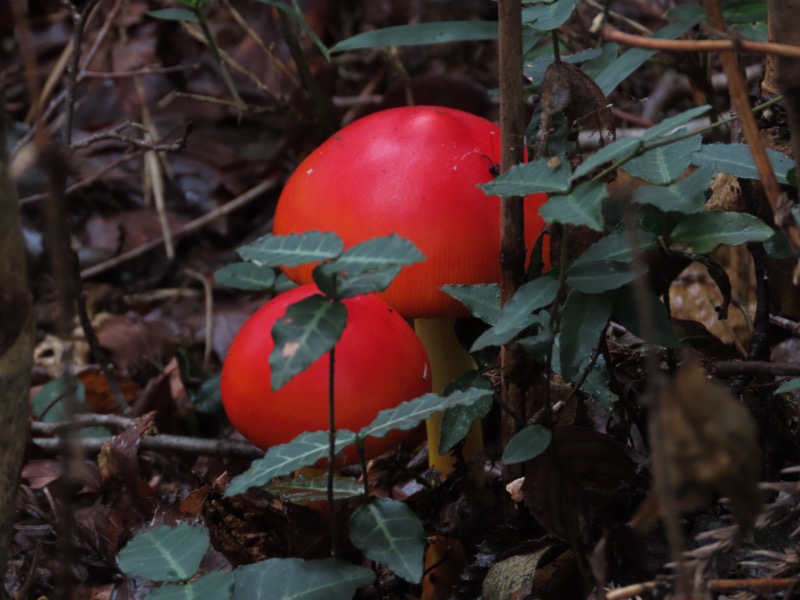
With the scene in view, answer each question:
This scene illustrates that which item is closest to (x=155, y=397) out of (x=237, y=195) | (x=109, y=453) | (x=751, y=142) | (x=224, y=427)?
(x=224, y=427)

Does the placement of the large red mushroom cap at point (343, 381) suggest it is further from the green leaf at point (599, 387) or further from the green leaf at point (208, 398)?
the green leaf at point (208, 398)

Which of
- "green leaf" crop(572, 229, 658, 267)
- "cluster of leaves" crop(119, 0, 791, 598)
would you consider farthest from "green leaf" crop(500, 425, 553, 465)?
"green leaf" crop(572, 229, 658, 267)

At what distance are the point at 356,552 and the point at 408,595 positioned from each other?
14cm

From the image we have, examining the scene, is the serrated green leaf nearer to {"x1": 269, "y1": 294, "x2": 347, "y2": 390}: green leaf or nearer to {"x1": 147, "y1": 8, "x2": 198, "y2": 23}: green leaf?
{"x1": 269, "y1": 294, "x2": 347, "y2": 390}: green leaf

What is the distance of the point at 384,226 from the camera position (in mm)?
1725

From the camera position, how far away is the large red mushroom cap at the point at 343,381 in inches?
64.2

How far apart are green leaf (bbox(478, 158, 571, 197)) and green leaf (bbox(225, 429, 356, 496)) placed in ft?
1.36

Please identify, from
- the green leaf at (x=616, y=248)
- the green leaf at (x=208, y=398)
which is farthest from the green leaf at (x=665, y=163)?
the green leaf at (x=208, y=398)

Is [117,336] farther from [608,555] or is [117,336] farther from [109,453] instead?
[608,555]

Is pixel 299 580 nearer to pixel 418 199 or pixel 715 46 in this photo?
pixel 418 199

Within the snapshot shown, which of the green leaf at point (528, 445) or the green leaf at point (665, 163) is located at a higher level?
the green leaf at point (665, 163)

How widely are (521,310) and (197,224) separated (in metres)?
2.56

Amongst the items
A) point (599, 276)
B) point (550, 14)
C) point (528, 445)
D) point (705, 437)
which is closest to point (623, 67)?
point (550, 14)

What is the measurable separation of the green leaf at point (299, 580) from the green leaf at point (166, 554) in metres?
0.07
